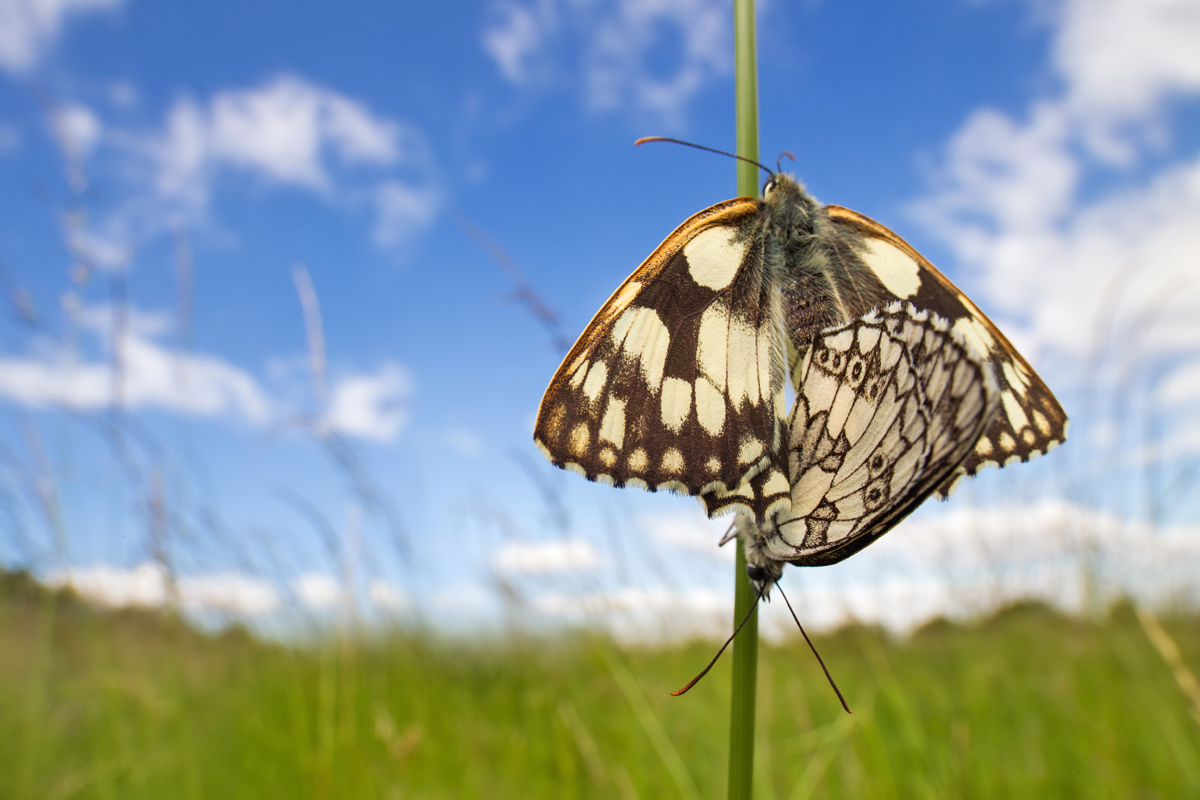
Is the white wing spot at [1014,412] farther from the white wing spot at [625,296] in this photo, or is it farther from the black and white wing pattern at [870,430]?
the white wing spot at [625,296]

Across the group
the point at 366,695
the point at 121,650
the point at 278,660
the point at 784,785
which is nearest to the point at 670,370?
the point at 784,785

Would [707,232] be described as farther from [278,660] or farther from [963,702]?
[278,660]

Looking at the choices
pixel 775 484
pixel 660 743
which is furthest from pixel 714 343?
pixel 660 743

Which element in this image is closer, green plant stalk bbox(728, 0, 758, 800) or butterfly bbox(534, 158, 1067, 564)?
green plant stalk bbox(728, 0, 758, 800)

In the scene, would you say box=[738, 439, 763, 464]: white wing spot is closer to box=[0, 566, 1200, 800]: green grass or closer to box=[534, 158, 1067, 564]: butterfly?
box=[534, 158, 1067, 564]: butterfly

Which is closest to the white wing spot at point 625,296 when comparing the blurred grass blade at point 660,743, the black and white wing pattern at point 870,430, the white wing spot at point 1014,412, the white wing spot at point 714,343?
the white wing spot at point 714,343

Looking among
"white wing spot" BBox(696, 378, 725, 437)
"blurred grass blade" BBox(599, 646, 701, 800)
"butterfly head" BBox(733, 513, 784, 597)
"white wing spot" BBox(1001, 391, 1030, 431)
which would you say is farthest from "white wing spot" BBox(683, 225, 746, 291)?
"blurred grass blade" BBox(599, 646, 701, 800)

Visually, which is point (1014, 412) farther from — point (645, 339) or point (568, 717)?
point (568, 717)
